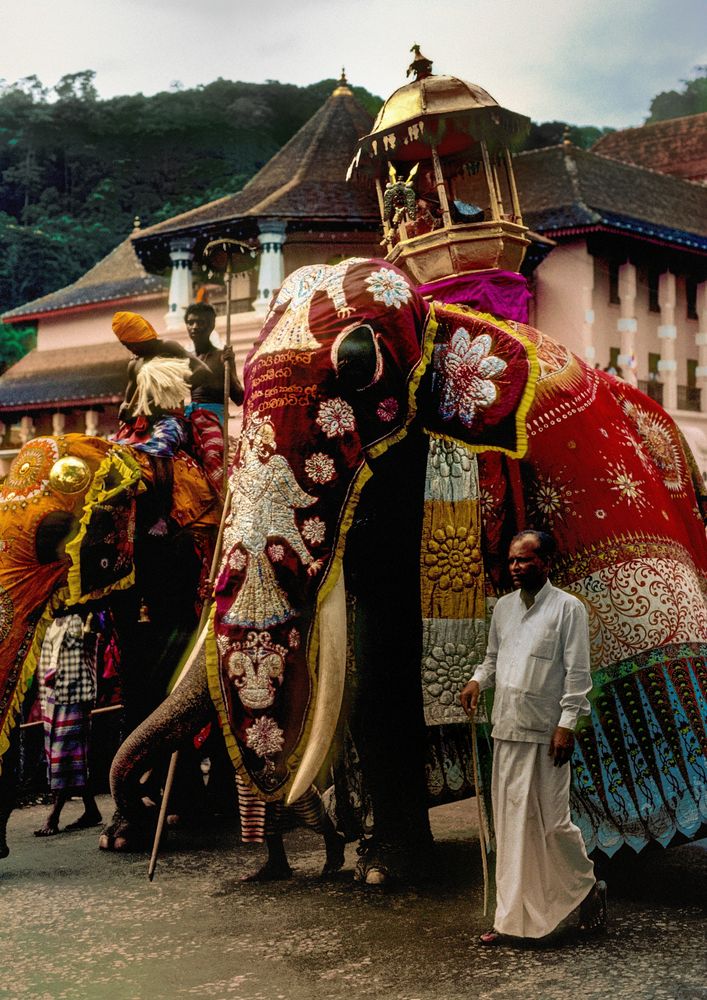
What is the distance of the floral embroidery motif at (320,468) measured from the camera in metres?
4.62

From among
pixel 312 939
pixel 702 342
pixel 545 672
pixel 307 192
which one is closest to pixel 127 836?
pixel 312 939

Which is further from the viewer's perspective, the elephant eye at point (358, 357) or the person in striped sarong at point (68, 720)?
the person in striped sarong at point (68, 720)

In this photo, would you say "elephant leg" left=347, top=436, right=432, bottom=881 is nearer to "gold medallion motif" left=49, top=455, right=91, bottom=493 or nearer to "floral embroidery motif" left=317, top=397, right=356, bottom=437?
"floral embroidery motif" left=317, top=397, right=356, bottom=437

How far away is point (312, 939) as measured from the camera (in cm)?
450

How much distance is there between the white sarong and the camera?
426 cm

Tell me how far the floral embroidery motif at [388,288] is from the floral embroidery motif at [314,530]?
0.84m

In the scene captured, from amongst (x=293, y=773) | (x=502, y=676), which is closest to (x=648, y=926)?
(x=502, y=676)

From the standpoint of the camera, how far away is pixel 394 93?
256 inches

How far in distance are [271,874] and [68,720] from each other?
235 centimetres

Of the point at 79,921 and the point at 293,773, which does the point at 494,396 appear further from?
the point at 79,921

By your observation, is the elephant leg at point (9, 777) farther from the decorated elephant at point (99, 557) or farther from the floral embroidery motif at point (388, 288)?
the floral embroidery motif at point (388, 288)

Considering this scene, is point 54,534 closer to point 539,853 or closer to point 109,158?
point 539,853

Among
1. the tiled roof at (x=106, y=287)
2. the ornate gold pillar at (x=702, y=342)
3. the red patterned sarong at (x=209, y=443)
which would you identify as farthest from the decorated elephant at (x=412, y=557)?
the tiled roof at (x=106, y=287)

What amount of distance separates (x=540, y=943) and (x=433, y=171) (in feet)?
12.0
